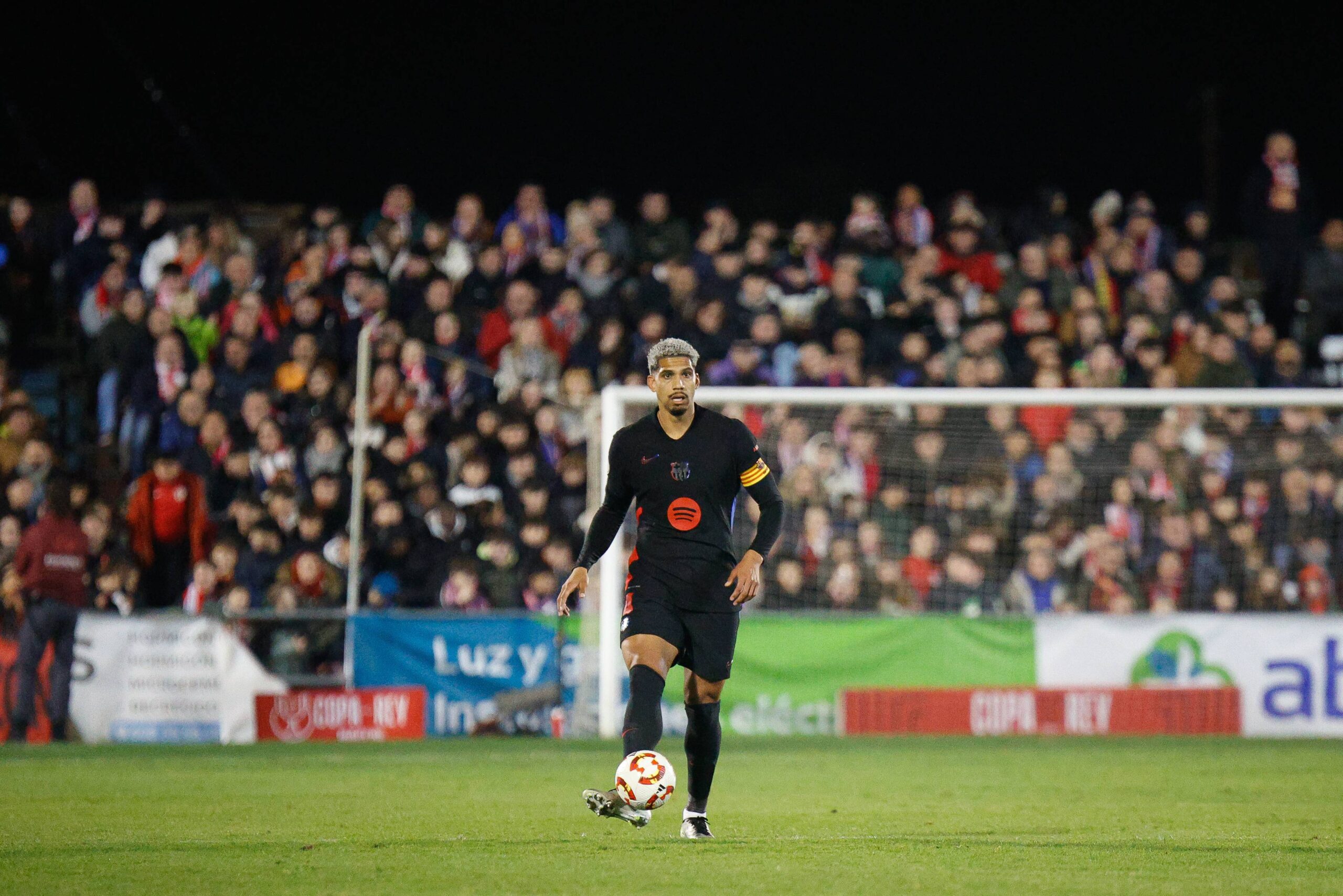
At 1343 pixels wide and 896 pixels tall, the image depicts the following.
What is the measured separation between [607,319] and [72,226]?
18.9ft

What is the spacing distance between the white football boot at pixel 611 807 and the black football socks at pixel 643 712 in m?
0.31

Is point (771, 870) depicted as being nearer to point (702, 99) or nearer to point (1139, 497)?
point (1139, 497)

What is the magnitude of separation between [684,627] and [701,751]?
0.55 meters

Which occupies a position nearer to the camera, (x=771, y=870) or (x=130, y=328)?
(x=771, y=870)

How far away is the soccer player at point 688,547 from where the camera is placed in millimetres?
8102

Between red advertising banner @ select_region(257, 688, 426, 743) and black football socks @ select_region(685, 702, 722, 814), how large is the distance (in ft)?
26.5

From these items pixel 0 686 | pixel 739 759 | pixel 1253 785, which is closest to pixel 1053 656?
pixel 739 759

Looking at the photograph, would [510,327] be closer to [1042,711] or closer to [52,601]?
[52,601]

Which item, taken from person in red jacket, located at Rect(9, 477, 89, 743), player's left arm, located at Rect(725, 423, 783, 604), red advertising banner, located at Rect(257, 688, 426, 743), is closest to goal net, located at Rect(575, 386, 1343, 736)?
red advertising banner, located at Rect(257, 688, 426, 743)

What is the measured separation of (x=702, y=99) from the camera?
27344 millimetres

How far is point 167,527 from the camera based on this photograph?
677 inches

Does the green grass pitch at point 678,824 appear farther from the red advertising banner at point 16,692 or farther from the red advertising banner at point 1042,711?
the red advertising banner at point 1042,711

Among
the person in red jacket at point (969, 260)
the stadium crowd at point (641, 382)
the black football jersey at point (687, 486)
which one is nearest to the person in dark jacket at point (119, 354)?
the stadium crowd at point (641, 382)

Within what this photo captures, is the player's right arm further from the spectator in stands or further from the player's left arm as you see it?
the spectator in stands
